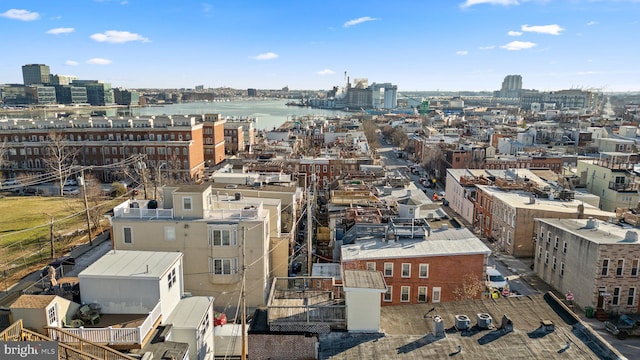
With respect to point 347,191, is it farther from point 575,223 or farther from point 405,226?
point 575,223

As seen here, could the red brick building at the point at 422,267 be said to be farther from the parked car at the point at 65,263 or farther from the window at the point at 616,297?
the parked car at the point at 65,263

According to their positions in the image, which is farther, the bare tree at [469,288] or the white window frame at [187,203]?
the white window frame at [187,203]

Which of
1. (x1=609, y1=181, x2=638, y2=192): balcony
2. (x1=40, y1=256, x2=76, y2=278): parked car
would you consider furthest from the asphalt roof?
(x1=609, y1=181, x2=638, y2=192): balcony

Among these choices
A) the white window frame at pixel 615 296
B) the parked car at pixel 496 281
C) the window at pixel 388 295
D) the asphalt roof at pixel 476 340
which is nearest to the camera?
the asphalt roof at pixel 476 340

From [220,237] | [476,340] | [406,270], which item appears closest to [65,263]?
[220,237]

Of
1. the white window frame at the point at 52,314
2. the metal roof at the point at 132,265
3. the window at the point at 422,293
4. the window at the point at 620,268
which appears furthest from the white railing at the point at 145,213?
the window at the point at 620,268

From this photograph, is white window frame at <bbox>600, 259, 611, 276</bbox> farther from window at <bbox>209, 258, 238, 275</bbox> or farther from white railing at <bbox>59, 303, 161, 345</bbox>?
white railing at <bbox>59, 303, 161, 345</bbox>
